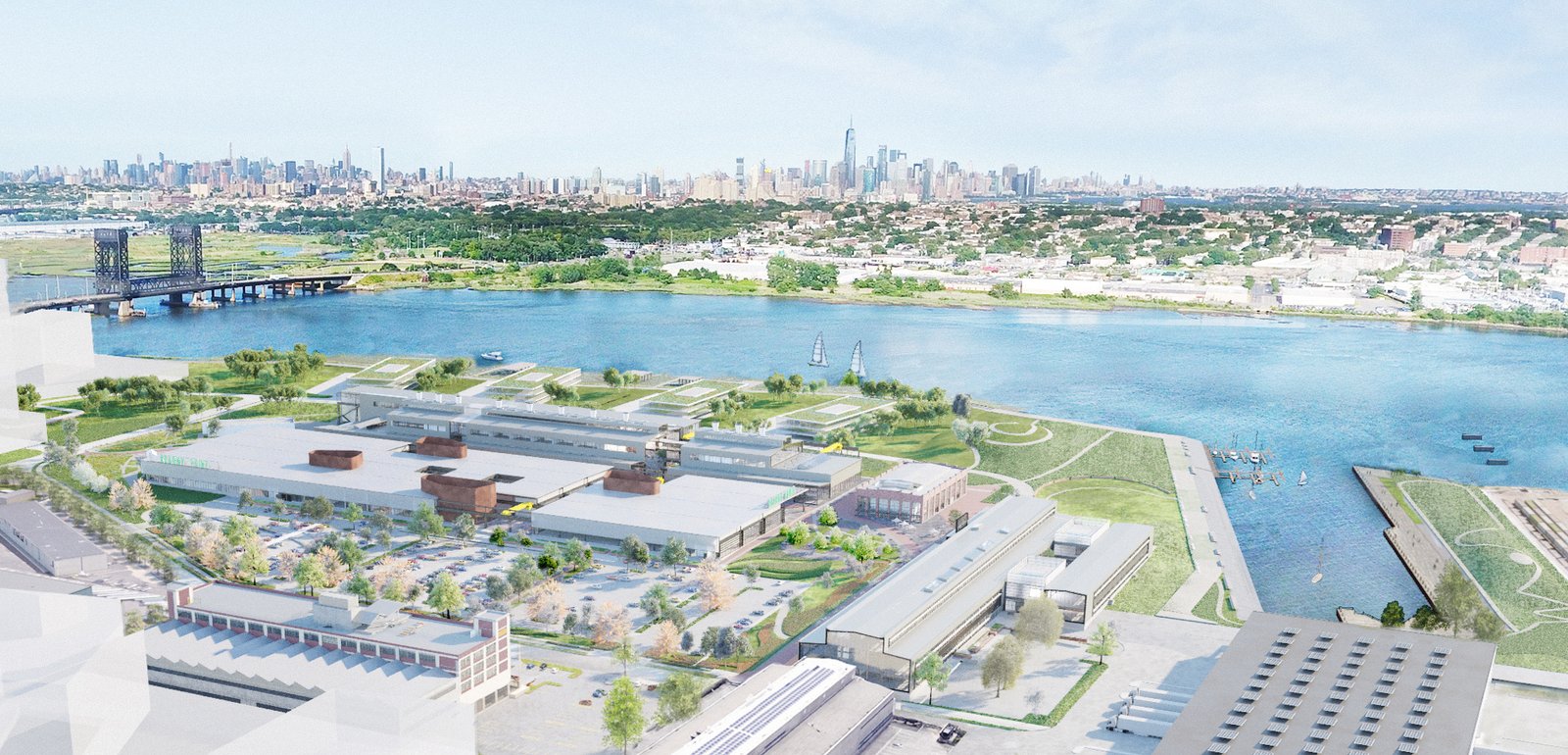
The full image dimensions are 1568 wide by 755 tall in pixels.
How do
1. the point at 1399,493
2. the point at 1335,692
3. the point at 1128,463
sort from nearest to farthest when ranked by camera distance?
the point at 1335,692 → the point at 1399,493 → the point at 1128,463

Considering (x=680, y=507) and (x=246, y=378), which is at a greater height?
(x=246, y=378)

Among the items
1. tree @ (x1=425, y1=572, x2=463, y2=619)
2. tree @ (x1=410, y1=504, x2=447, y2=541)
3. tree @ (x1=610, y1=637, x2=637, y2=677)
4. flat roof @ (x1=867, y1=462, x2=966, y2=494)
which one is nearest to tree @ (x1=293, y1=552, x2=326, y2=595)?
tree @ (x1=425, y1=572, x2=463, y2=619)

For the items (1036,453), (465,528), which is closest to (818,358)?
(1036,453)

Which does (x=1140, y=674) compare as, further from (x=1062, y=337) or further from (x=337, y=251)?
(x=337, y=251)

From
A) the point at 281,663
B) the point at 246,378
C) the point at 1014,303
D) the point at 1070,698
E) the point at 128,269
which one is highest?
the point at 128,269

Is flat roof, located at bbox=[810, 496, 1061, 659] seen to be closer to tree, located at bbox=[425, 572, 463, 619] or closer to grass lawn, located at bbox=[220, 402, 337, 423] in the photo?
tree, located at bbox=[425, 572, 463, 619]

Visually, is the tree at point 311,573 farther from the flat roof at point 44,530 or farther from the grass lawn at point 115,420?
the flat roof at point 44,530

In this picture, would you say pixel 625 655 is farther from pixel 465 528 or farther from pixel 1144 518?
pixel 1144 518
